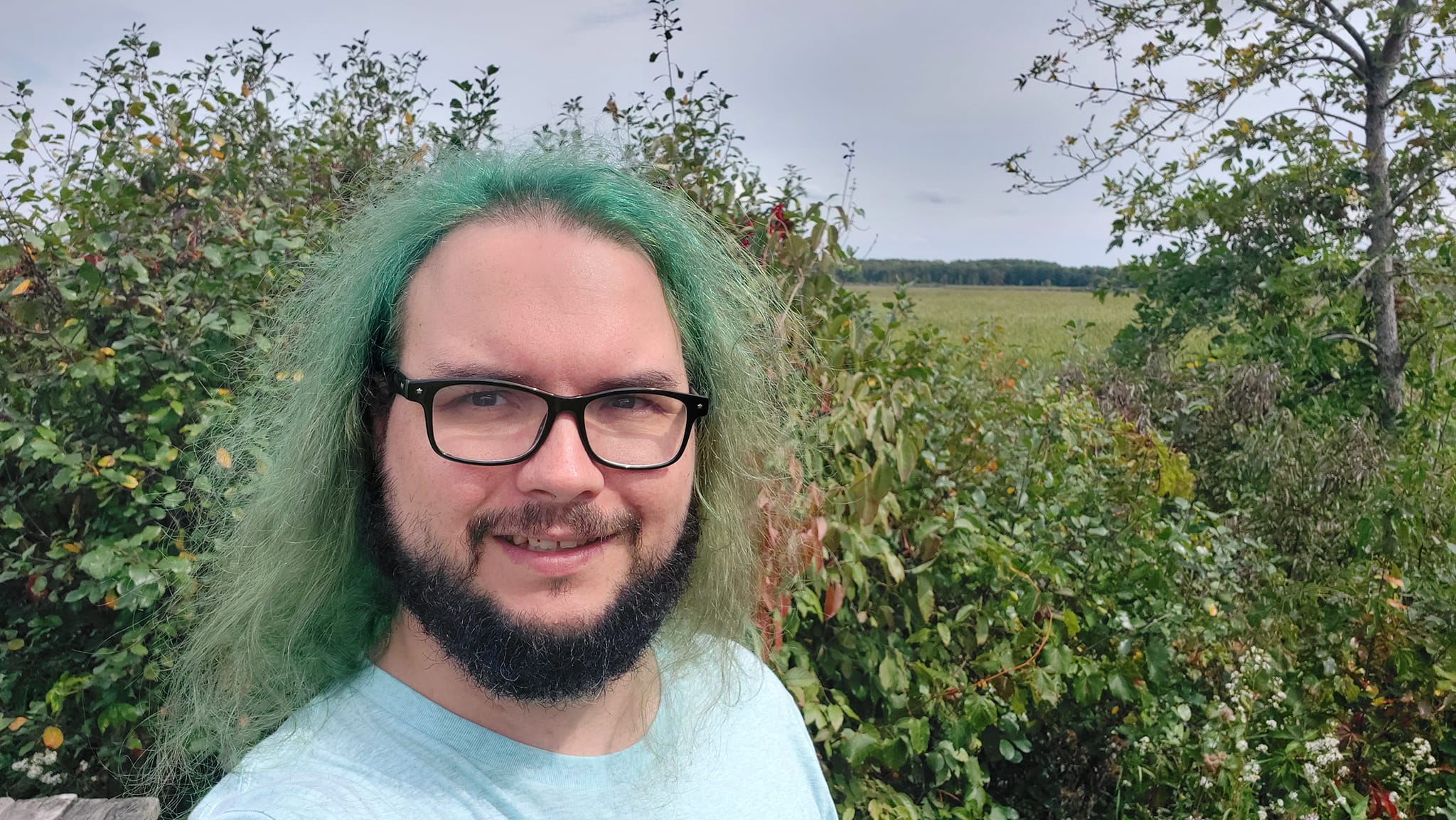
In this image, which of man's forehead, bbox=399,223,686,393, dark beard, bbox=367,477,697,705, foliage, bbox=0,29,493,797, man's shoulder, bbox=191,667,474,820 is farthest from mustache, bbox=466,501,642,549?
foliage, bbox=0,29,493,797

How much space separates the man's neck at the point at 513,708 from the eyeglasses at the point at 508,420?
255mm

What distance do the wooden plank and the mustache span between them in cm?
126

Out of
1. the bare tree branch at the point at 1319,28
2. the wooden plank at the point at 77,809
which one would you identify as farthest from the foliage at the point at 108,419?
the bare tree branch at the point at 1319,28

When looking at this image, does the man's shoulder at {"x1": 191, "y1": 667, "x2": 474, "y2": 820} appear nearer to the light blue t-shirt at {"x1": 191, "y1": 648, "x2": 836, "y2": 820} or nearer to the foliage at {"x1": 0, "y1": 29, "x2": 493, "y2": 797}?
the light blue t-shirt at {"x1": 191, "y1": 648, "x2": 836, "y2": 820}

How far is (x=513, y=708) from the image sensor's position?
1099 millimetres

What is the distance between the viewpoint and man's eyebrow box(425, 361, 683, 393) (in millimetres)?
1052

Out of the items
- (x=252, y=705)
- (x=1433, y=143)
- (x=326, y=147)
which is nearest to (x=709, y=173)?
(x=326, y=147)

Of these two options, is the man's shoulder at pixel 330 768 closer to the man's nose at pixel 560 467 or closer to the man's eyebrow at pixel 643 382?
the man's nose at pixel 560 467

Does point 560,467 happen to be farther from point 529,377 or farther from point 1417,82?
point 1417,82

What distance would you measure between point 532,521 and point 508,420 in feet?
0.40

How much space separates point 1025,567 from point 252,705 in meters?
1.96

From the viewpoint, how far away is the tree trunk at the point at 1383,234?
5070 millimetres

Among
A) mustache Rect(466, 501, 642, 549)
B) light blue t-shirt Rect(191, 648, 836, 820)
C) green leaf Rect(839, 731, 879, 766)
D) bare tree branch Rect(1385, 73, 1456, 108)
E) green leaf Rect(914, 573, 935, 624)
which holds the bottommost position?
green leaf Rect(839, 731, 879, 766)

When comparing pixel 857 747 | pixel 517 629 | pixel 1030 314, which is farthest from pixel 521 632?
pixel 1030 314
